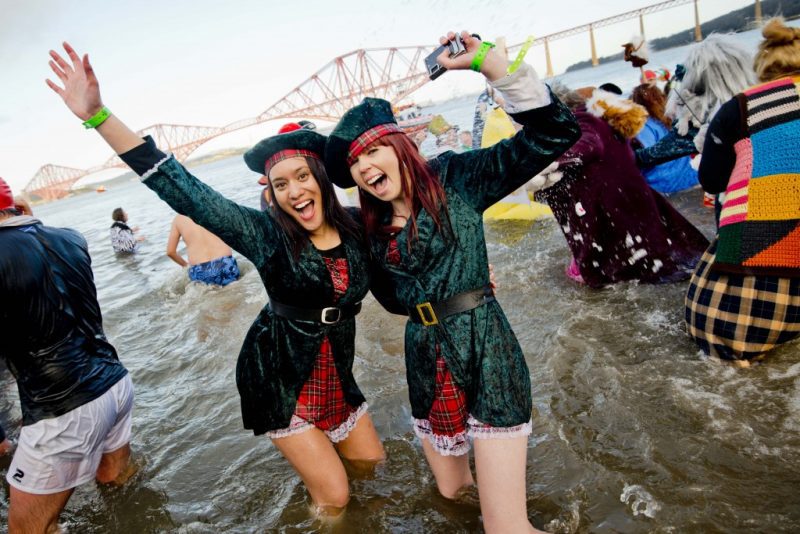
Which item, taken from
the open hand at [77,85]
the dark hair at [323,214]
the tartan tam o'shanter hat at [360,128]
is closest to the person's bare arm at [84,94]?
the open hand at [77,85]

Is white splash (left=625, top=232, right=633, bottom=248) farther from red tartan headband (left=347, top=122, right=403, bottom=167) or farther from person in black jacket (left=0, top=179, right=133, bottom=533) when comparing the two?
person in black jacket (left=0, top=179, right=133, bottom=533)

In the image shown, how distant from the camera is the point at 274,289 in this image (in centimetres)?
220

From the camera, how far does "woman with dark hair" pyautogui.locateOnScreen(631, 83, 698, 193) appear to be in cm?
629

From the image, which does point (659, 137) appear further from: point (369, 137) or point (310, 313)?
point (310, 313)

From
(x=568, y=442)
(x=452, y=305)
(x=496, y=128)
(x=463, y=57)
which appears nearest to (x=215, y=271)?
(x=496, y=128)

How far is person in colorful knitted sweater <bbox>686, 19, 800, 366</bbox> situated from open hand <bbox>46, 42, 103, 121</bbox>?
121 inches

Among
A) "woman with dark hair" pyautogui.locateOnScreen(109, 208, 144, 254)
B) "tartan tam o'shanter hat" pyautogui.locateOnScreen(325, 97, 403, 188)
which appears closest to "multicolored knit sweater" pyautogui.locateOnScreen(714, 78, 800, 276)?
"tartan tam o'shanter hat" pyautogui.locateOnScreen(325, 97, 403, 188)

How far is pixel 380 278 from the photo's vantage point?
2.33 meters

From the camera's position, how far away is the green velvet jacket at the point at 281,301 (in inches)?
80.2

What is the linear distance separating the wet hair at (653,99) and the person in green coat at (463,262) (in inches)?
220

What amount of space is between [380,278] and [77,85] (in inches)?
59.9

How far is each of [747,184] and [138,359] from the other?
6414 mm

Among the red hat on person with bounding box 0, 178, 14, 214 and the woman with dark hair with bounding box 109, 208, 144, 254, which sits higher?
the red hat on person with bounding box 0, 178, 14, 214

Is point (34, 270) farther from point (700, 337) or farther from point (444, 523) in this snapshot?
point (700, 337)
